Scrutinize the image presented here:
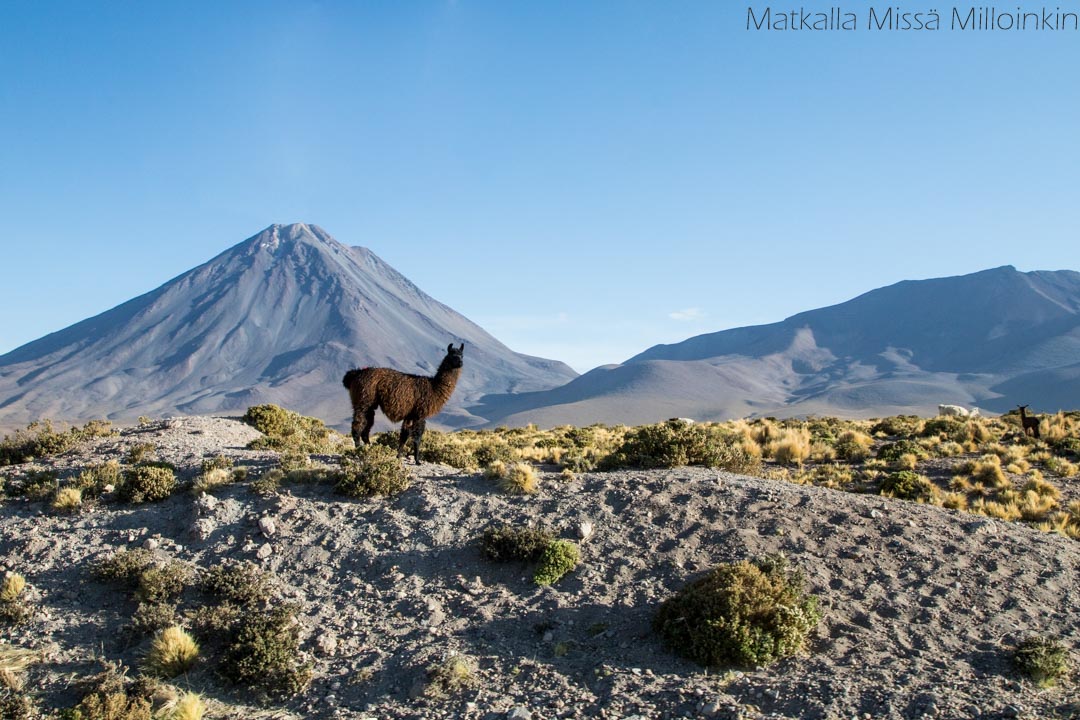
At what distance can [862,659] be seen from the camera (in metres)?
7.75

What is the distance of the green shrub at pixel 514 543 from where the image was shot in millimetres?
10078

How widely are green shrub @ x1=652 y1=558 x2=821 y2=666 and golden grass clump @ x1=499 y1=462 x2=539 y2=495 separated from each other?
12.5 feet

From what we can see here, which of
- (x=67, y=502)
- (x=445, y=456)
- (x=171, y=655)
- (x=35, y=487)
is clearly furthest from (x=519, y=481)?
(x=35, y=487)

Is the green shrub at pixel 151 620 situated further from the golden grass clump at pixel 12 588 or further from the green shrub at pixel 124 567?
the golden grass clump at pixel 12 588

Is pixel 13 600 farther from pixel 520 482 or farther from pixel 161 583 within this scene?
pixel 520 482

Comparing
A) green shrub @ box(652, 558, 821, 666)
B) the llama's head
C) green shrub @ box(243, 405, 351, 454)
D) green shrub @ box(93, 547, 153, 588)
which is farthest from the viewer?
green shrub @ box(243, 405, 351, 454)

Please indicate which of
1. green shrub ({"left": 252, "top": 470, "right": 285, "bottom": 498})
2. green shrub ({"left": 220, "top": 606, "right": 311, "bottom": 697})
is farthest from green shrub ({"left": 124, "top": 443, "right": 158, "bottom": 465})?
green shrub ({"left": 220, "top": 606, "right": 311, "bottom": 697})

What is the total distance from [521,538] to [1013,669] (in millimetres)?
6014

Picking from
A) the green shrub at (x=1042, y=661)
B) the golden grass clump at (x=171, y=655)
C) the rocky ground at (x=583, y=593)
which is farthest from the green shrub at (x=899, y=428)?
the golden grass clump at (x=171, y=655)

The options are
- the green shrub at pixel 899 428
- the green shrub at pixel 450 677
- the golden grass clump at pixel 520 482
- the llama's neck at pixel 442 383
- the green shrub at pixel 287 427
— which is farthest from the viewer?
the green shrub at pixel 899 428

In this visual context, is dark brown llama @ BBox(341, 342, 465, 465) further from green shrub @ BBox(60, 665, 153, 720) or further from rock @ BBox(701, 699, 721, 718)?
rock @ BBox(701, 699, 721, 718)

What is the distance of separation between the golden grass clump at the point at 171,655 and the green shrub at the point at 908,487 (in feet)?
44.5

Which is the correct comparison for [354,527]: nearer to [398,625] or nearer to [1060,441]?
[398,625]

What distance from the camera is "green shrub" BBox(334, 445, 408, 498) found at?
11844mm
